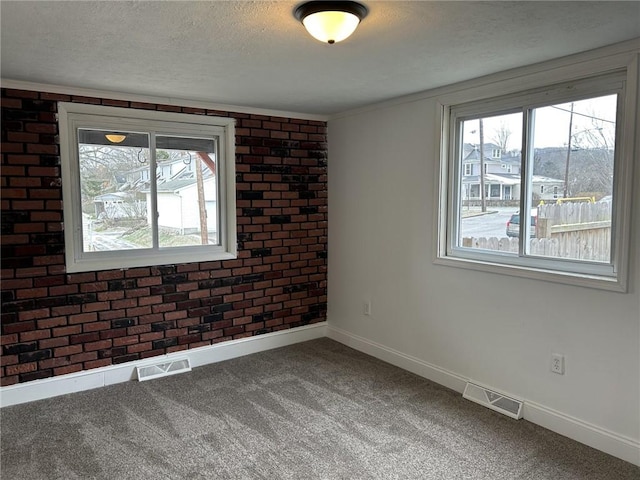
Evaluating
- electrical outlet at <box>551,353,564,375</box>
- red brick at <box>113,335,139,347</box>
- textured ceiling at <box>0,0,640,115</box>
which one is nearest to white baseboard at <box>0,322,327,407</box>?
red brick at <box>113,335,139,347</box>

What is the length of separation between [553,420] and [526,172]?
5.10 feet

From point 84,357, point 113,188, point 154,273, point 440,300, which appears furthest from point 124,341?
point 440,300

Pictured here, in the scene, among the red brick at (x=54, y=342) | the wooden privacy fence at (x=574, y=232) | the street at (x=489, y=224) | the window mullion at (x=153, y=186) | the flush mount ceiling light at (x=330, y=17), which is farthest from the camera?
the window mullion at (x=153, y=186)

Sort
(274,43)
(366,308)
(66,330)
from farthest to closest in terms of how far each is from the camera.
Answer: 1. (366,308)
2. (66,330)
3. (274,43)

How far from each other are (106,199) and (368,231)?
2.19 metres

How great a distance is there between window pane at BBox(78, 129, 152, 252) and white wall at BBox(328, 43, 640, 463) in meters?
1.81

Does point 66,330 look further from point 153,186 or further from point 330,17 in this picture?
point 330,17

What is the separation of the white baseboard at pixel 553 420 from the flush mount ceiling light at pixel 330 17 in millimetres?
2501

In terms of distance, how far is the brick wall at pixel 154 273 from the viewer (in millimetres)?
3082

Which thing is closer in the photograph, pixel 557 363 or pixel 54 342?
pixel 557 363

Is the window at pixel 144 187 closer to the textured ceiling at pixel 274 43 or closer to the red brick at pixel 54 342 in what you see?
the textured ceiling at pixel 274 43

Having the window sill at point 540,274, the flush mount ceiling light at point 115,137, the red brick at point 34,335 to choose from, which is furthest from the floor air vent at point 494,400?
the flush mount ceiling light at point 115,137

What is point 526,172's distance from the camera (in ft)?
9.57

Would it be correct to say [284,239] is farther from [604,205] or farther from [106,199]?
[604,205]
